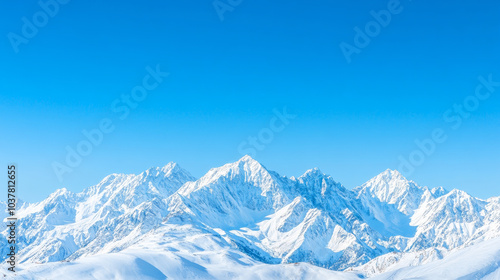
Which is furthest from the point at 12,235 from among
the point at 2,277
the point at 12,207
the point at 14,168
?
the point at 2,277

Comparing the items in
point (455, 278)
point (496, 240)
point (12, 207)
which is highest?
point (12, 207)

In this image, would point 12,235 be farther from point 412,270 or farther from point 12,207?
point 412,270

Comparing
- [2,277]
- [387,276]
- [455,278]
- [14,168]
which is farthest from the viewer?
[2,277]

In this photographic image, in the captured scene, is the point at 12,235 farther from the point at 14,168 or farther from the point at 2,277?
the point at 2,277

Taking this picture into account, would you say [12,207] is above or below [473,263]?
above

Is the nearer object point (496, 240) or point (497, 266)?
point (497, 266)

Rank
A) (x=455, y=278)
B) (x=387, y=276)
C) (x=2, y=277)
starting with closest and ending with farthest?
(x=455, y=278), (x=387, y=276), (x=2, y=277)

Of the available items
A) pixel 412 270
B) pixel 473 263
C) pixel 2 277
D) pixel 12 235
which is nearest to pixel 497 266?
pixel 473 263

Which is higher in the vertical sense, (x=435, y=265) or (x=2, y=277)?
(x=2, y=277)

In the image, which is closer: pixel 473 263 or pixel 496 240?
pixel 473 263
